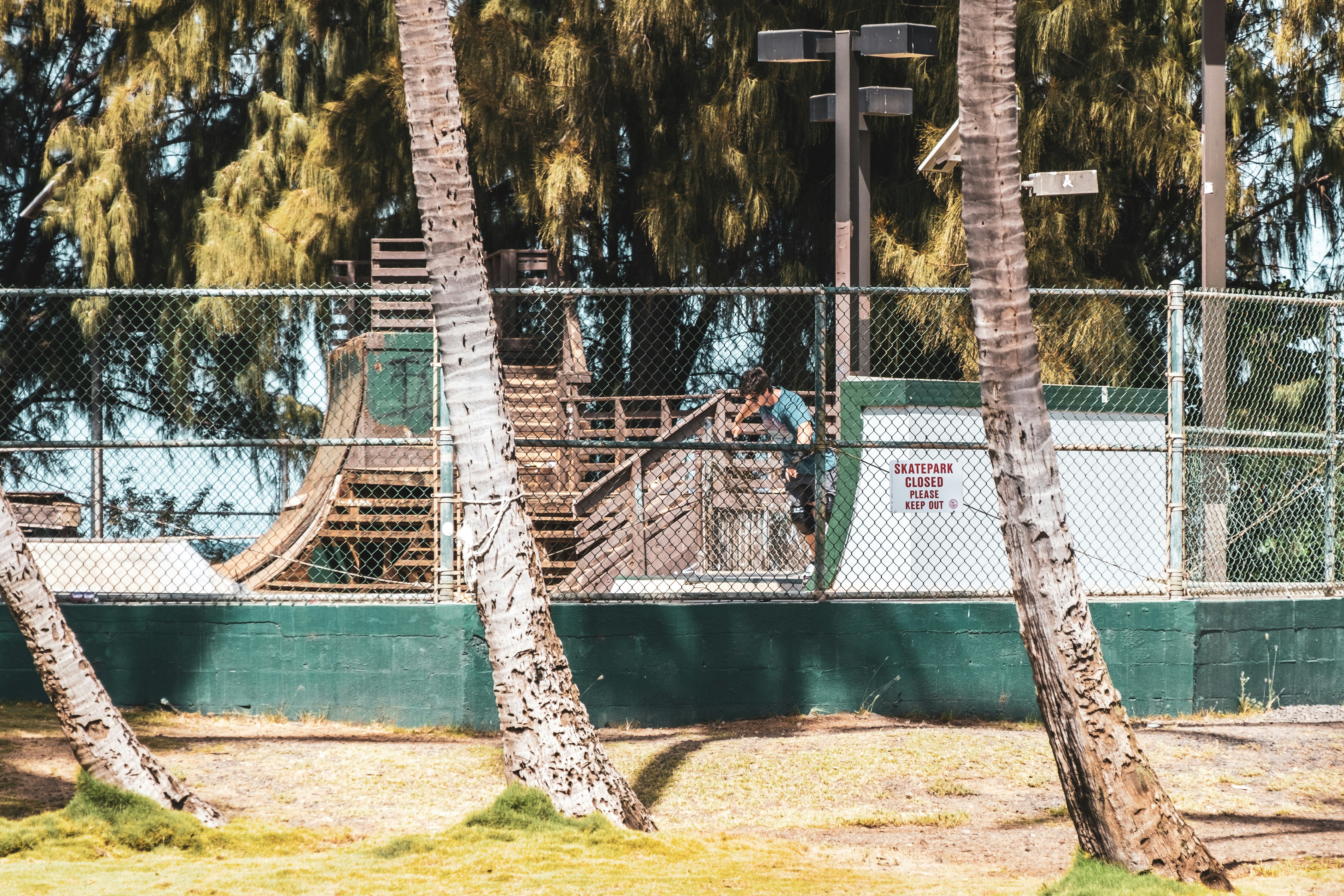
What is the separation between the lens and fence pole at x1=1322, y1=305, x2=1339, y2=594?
337 inches

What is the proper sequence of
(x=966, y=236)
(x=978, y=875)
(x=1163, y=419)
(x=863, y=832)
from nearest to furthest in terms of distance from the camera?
(x=966, y=236) < (x=978, y=875) < (x=863, y=832) < (x=1163, y=419)

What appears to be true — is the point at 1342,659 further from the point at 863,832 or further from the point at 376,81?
the point at 376,81

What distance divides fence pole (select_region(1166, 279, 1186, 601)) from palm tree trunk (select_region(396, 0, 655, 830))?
4151 millimetres

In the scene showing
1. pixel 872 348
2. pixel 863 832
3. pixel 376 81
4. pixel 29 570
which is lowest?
pixel 863 832

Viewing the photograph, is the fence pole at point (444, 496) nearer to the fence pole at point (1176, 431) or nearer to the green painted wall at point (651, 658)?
the green painted wall at point (651, 658)

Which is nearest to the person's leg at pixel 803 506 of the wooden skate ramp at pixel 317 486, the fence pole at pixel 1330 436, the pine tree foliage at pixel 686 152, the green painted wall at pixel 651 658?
the green painted wall at pixel 651 658

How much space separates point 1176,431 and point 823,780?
10.3 ft

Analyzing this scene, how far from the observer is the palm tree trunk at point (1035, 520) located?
448cm

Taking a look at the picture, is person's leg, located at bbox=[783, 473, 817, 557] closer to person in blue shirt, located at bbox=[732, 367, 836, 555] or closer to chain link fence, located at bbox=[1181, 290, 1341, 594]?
person in blue shirt, located at bbox=[732, 367, 836, 555]

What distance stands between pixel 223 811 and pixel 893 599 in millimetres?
4032

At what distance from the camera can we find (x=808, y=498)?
838cm

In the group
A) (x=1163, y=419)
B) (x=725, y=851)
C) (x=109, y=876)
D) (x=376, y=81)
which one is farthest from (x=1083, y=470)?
(x=376, y=81)

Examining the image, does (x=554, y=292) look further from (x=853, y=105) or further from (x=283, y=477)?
(x=283, y=477)

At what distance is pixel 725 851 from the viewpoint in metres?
5.36
